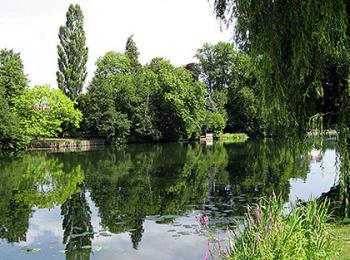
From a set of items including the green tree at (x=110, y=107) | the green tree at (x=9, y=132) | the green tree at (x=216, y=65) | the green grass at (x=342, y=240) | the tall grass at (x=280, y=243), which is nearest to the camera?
the tall grass at (x=280, y=243)

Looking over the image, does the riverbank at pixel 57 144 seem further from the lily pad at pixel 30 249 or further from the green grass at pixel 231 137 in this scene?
the lily pad at pixel 30 249

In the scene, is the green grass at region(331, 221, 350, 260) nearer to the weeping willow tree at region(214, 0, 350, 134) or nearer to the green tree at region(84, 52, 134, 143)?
the weeping willow tree at region(214, 0, 350, 134)

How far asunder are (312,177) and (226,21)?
592 inches

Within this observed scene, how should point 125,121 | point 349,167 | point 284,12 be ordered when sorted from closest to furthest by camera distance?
point 284,12, point 349,167, point 125,121

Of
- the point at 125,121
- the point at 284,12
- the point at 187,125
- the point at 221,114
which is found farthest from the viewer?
the point at 221,114

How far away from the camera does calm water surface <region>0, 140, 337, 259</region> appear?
10.7 meters

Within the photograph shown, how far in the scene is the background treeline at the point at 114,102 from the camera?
5053 centimetres

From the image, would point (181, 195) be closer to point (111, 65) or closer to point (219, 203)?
point (219, 203)

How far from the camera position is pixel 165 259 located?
987cm

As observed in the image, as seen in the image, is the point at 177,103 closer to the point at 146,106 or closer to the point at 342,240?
the point at 146,106

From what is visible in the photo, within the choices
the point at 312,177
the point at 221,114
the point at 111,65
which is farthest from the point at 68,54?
the point at 312,177

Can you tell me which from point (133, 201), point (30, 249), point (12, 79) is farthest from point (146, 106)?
point (30, 249)

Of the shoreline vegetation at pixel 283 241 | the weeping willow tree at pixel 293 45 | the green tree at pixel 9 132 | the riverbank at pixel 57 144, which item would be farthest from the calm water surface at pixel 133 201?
the riverbank at pixel 57 144

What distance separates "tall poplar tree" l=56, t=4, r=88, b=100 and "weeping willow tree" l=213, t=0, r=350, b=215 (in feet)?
174
